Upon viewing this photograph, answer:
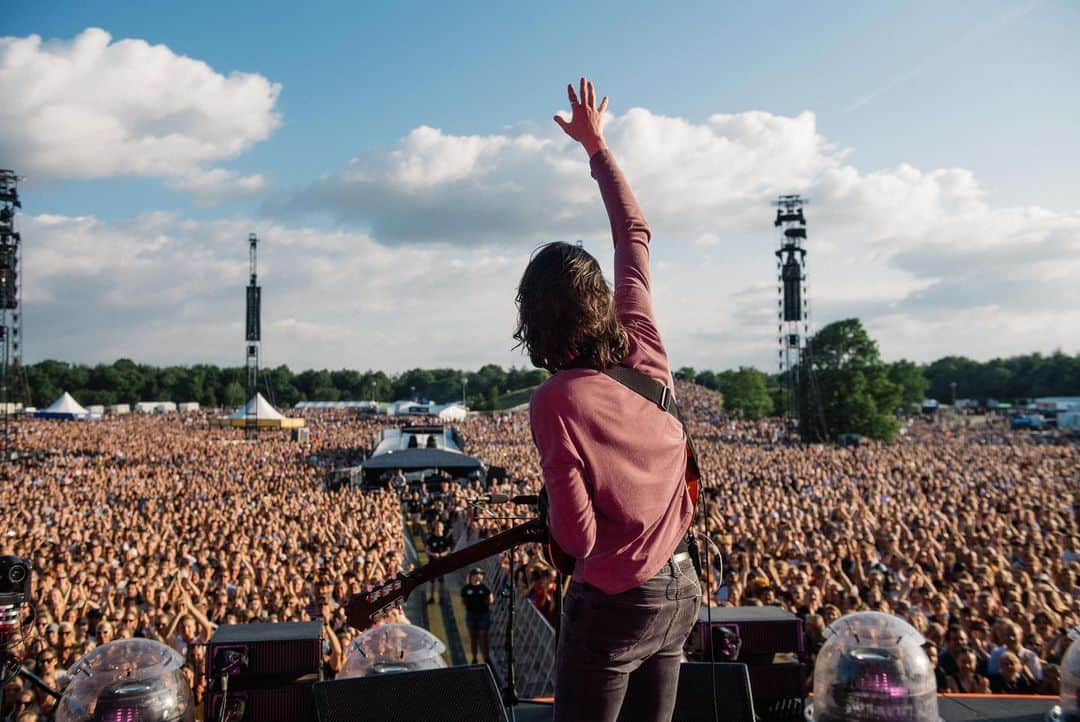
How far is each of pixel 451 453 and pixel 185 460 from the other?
9.81 metres

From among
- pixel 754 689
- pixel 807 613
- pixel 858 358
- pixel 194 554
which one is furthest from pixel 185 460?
pixel 858 358

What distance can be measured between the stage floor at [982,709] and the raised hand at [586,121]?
2.38m

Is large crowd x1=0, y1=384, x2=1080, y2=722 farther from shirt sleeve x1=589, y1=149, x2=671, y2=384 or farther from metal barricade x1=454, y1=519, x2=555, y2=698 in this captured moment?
shirt sleeve x1=589, y1=149, x2=671, y2=384

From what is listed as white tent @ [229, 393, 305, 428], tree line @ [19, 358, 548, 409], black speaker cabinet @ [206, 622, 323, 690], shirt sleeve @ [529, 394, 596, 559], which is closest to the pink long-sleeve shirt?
shirt sleeve @ [529, 394, 596, 559]

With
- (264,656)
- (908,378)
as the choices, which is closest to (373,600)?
(264,656)

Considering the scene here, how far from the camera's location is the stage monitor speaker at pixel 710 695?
2682 millimetres

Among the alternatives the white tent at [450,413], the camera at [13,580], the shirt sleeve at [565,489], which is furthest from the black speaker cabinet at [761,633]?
the white tent at [450,413]

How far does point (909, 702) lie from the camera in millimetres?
2621

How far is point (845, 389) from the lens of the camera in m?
46.5

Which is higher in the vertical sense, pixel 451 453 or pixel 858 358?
pixel 858 358

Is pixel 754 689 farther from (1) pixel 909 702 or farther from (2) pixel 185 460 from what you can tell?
(2) pixel 185 460

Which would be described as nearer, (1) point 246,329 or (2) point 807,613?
(2) point 807,613

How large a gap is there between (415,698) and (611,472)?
1.46m

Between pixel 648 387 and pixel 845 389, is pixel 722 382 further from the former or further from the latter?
pixel 648 387
